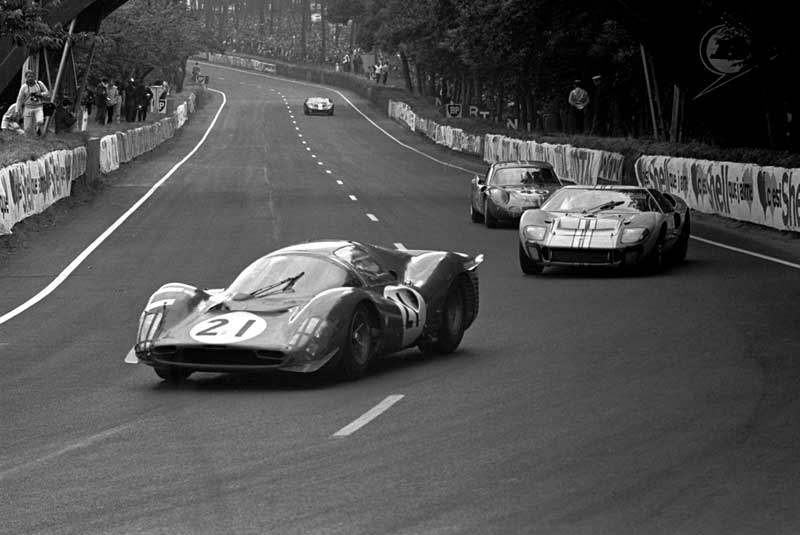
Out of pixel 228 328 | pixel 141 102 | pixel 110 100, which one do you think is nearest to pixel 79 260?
pixel 228 328

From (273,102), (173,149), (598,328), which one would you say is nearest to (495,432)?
(598,328)

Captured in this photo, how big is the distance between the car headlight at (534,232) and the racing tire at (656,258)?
1.49m

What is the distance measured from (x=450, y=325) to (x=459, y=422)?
3.66 m

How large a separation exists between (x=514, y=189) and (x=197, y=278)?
11191 mm

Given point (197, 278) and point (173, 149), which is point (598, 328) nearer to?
point (197, 278)

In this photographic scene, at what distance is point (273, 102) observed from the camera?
112 metres

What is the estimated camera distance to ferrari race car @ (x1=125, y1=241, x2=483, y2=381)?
462 inches

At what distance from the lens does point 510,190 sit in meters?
30.7

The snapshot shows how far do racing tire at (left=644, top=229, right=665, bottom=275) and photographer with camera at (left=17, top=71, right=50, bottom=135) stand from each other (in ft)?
66.5

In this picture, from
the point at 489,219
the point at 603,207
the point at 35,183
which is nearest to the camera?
the point at 603,207

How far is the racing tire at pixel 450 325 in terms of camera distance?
13.7 metres

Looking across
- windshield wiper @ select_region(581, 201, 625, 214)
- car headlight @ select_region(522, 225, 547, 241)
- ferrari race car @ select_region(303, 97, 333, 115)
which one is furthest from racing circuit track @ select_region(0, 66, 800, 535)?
ferrari race car @ select_region(303, 97, 333, 115)

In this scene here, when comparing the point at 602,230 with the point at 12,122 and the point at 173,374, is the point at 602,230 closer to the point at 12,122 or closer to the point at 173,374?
the point at 173,374

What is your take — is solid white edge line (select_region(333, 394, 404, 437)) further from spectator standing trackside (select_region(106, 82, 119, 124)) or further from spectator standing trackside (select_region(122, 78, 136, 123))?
spectator standing trackside (select_region(122, 78, 136, 123))
